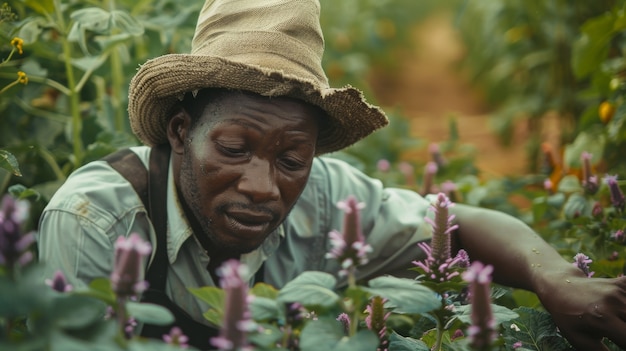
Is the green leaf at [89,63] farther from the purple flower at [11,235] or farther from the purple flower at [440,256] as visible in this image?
the purple flower at [11,235]

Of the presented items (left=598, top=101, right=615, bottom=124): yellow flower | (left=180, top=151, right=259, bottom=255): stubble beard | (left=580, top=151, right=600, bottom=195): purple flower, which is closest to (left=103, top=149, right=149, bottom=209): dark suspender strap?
(left=180, top=151, right=259, bottom=255): stubble beard

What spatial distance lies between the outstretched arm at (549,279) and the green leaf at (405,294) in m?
0.53

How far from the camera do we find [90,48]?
3268mm

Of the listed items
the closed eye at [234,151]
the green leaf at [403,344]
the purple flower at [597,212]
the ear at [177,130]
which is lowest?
the green leaf at [403,344]

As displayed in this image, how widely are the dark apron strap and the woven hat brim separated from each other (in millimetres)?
109

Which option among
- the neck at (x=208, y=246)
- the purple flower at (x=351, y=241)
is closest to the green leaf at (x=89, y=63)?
the neck at (x=208, y=246)

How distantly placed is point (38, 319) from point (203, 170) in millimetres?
879

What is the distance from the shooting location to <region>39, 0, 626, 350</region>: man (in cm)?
200

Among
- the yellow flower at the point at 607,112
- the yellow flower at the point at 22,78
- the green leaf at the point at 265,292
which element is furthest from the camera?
the yellow flower at the point at 607,112

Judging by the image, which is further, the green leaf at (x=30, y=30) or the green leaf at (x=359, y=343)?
the green leaf at (x=30, y=30)

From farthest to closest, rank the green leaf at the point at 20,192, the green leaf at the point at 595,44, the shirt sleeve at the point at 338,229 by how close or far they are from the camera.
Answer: the green leaf at the point at 595,44 → the shirt sleeve at the point at 338,229 → the green leaf at the point at 20,192

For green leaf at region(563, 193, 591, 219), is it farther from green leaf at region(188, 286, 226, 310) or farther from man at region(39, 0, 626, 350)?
green leaf at region(188, 286, 226, 310)

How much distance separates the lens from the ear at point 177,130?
2.18m

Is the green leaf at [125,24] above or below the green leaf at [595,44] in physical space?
below
